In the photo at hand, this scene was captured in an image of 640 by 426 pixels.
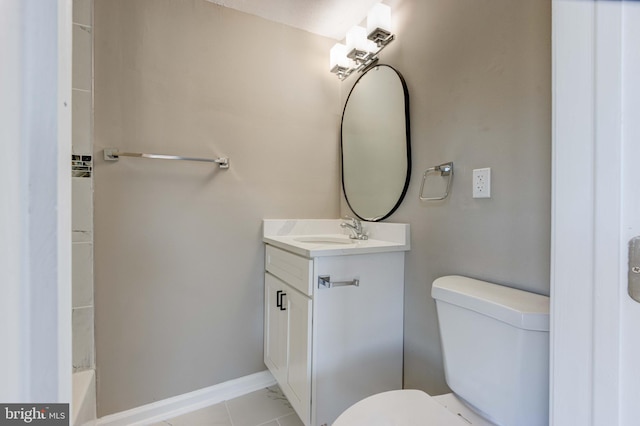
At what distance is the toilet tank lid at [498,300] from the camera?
2.37 feet

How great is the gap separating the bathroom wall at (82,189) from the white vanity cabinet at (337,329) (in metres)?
0.84

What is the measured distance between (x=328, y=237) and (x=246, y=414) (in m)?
1.05

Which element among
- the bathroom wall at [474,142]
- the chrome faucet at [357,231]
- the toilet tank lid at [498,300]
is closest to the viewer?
the toilet tank lid at [498,300]

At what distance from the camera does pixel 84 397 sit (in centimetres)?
106

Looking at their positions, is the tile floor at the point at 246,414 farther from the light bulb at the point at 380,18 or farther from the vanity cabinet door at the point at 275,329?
the light bulb at the point at 380,18

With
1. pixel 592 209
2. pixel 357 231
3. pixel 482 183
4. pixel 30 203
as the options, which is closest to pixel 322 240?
pixel 357 231

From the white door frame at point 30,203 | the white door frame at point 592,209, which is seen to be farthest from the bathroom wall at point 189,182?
the white door frame at point 592,209

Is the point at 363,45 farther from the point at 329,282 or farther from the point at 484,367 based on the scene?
the point at 484,367

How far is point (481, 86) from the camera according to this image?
106 cm

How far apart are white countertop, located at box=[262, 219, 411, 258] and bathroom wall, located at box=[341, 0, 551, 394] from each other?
2.9 inches

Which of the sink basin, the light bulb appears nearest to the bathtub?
the sink basin

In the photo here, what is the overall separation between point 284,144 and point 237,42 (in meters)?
0.64

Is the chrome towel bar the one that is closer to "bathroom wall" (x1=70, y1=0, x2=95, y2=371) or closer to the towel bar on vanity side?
"bathroom wall" (x1=70, y1=0, x2=95, y2=371)

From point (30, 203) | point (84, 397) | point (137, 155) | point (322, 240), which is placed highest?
point (137, 155)
